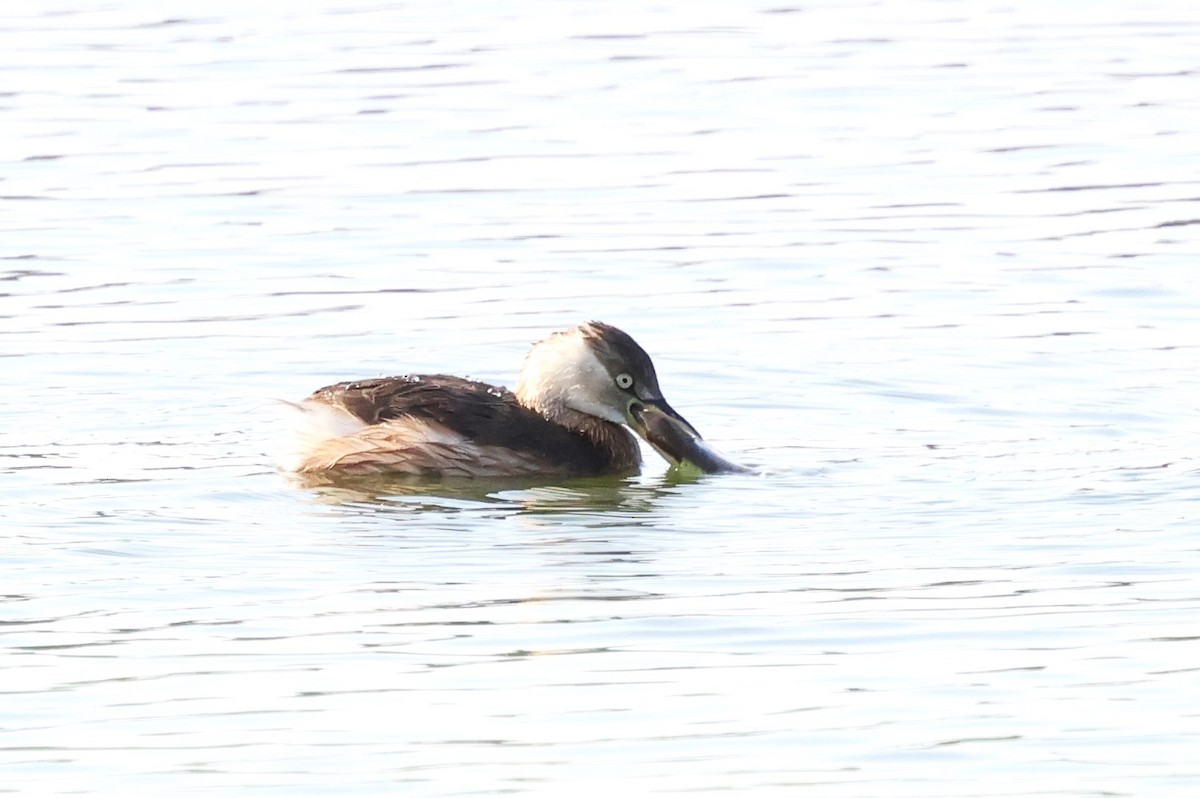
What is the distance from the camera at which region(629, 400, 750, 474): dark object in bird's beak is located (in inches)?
478

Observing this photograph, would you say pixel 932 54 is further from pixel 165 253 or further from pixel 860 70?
pixel 165 253

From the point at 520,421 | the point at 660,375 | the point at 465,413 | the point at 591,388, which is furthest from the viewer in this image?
the point at 660,375

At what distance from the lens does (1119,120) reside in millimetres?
20875

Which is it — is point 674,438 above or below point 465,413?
below

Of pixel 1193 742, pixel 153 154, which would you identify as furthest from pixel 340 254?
pixel 1193 742

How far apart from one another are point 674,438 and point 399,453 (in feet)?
4.40

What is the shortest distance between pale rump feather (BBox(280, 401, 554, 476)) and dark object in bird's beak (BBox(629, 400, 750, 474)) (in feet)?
1.95

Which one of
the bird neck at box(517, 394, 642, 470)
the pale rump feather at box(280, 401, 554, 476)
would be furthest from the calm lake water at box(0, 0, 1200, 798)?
the bird neck at box(517, 394, 642, 470)

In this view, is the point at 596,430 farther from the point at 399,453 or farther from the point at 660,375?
the point at 660,375

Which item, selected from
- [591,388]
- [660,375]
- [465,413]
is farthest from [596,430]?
[660,375]

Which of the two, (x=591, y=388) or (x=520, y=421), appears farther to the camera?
(x=591, y=388)

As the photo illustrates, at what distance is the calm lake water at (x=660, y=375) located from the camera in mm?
8055

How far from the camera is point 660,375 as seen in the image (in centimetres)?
1431

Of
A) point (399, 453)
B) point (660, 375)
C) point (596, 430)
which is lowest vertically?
point (660, 375)
